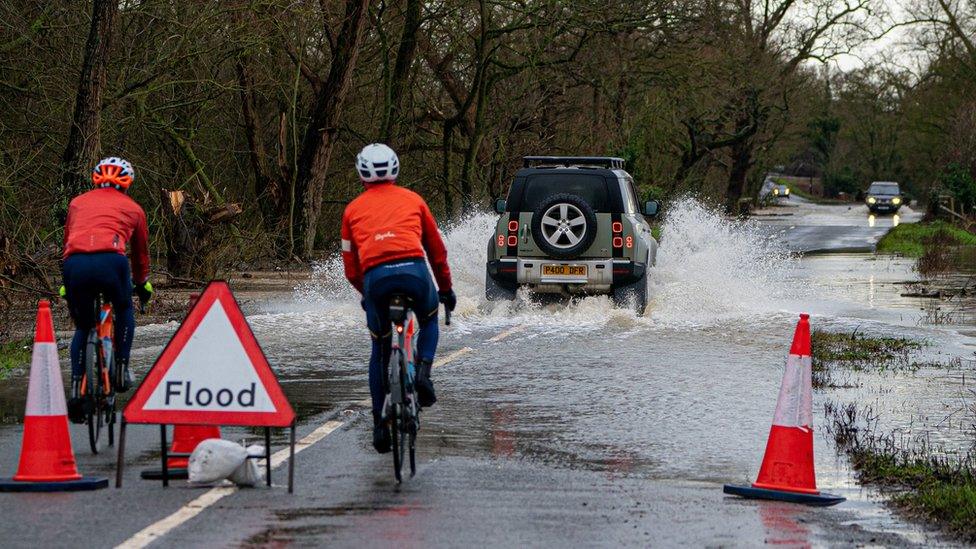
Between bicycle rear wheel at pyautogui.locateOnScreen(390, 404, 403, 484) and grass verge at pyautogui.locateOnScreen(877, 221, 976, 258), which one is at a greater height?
bicycle rear wheel at pyautogui.locateOnScreen(390, 404, 403, 484)

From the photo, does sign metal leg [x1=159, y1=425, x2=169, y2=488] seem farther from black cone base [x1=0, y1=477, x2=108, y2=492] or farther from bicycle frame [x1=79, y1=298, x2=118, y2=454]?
bicycle frame [x1=79, y1=298, x2=118, y2=454]

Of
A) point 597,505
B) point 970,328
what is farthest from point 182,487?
point 970,328

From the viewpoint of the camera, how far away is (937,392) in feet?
40.8

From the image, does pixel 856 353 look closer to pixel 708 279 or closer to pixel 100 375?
pixel 708 279

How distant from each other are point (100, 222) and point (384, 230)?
6.53 feet

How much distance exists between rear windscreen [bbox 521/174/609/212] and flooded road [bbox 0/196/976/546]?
1300 millimetres

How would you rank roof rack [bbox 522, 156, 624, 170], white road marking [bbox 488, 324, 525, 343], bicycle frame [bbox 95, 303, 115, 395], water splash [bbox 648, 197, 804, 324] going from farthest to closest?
water splash [bbox 648, 197, 804, 324] < roof rack [bbox 522, 156, 624, 170] < white road marking [bbox 488, 324, 525, 343] < bicycle frame [bbox 95, 303, 115, 395]

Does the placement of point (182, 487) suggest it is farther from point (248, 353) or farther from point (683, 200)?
point (683, 200)

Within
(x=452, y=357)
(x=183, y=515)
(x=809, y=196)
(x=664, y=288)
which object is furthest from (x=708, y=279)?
(x=809, y=196)

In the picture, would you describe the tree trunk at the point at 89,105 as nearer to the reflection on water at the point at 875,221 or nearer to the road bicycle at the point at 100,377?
the road bicycle at the point at 100,377

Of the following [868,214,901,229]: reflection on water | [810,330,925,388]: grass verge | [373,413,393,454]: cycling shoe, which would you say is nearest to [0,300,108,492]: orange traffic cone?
[373,413,393,454]: cycling shoe

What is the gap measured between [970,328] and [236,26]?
12131mm

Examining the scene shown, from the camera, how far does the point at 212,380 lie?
7.95m

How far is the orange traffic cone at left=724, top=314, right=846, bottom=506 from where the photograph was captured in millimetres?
7820
